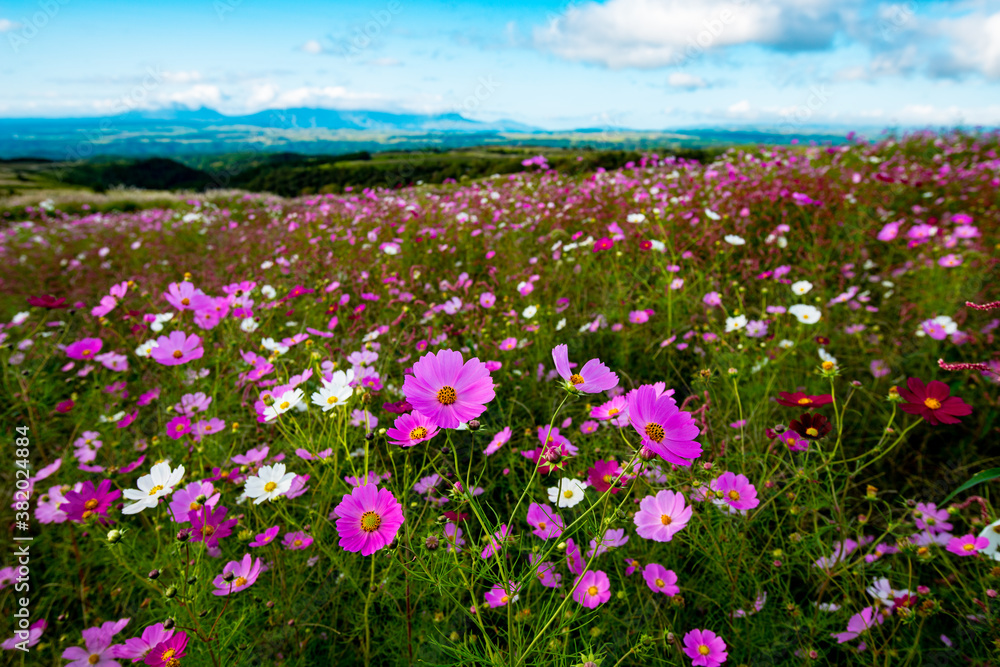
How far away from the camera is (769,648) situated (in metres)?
1.00

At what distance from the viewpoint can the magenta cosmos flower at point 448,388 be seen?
0.67m

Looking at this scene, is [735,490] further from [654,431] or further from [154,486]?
[154,486]

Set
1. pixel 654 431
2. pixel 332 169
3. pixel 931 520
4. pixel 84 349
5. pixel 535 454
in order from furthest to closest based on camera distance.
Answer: pixel 332 169
pixel 84 349
pixel 535 454
pixel 931 520
pixel 654 431

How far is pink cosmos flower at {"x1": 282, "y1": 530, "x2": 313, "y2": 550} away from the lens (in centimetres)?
107

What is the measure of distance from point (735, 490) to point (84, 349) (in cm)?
257

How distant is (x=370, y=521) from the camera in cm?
75

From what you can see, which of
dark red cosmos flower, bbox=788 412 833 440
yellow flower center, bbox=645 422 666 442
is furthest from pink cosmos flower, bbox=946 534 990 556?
yellow flower center, bbox=645 422 666 442

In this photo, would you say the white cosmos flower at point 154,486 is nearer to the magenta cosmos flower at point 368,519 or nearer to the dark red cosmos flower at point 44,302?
the magenta cosmos flower at point 368,519

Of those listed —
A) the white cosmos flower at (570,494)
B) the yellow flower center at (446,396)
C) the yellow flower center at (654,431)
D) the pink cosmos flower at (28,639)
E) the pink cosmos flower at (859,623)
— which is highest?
the yellow flower center at (446,396)

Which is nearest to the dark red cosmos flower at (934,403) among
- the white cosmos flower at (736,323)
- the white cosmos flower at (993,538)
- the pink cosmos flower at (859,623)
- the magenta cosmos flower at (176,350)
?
the white cosmos flower at (993,538)

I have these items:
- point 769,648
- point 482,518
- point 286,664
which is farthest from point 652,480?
point 286,664

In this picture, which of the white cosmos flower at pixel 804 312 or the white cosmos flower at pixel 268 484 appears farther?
the white cosmos flower at pixel 804 312

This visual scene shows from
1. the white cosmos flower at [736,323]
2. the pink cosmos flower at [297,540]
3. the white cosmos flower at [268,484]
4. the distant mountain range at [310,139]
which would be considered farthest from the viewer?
the distant mountain range at [310,139]

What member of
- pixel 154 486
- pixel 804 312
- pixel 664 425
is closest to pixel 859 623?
pixel 664 425
